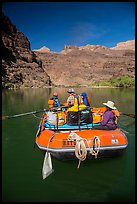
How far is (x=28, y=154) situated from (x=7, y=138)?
7.67ft

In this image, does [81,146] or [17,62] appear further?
[17,62]

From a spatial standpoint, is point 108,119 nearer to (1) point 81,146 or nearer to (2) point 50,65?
(1) point 81,146

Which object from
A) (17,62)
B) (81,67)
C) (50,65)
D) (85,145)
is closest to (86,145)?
(85,145)

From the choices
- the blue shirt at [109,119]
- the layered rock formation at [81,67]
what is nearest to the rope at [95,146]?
the blue shirt at [109,119]

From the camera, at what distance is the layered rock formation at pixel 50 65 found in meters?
52.3

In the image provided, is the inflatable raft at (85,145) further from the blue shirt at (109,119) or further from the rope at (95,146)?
the blue shirt at (109,119)

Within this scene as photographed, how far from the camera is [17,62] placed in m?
56.3

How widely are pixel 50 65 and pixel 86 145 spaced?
11739cm

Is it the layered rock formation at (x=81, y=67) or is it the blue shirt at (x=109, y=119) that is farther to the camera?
the layered rock formation at (x=81, y=67)

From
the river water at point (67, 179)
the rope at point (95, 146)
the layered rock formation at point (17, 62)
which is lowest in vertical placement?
the river water at point (67, 179)

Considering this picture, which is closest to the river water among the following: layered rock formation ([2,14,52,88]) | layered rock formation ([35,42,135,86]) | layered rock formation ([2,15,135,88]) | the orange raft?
the orange raft

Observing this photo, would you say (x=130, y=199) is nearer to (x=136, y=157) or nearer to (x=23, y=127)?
(x=136, y=157)

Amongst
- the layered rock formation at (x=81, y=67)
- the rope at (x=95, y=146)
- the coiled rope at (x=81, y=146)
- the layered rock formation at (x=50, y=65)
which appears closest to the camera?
the coiled rope at (x=81, y=146)

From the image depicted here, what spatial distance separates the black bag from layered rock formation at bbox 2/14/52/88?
3885 centimetres
